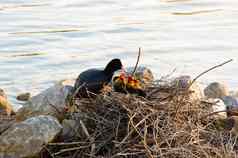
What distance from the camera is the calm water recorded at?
9.38 meters

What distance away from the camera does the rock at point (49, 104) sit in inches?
247

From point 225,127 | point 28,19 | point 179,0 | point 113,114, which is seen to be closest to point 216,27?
point 179,0

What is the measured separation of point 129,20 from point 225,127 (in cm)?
577

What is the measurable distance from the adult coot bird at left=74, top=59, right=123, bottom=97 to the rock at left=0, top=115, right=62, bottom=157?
49 cm

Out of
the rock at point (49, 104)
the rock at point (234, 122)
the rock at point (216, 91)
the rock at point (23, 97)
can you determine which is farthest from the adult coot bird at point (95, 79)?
the rock at point (23, 97)

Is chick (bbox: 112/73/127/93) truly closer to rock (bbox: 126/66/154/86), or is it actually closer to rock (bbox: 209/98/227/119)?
rock (bbox: 126/66/154/86)

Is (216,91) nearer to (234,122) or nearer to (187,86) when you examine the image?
(234,122)

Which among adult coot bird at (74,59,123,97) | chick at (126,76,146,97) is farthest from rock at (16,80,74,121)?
chick at (126,76,146,97)

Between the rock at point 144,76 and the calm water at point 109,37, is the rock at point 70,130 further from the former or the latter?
the calm water at point 109,37

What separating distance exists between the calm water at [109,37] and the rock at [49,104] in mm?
2054

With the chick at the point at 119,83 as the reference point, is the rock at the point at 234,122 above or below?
below

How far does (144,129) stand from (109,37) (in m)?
5.50

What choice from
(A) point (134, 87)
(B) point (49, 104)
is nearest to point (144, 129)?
(A) point (134, 87)

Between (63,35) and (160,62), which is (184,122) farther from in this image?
(63,35)
